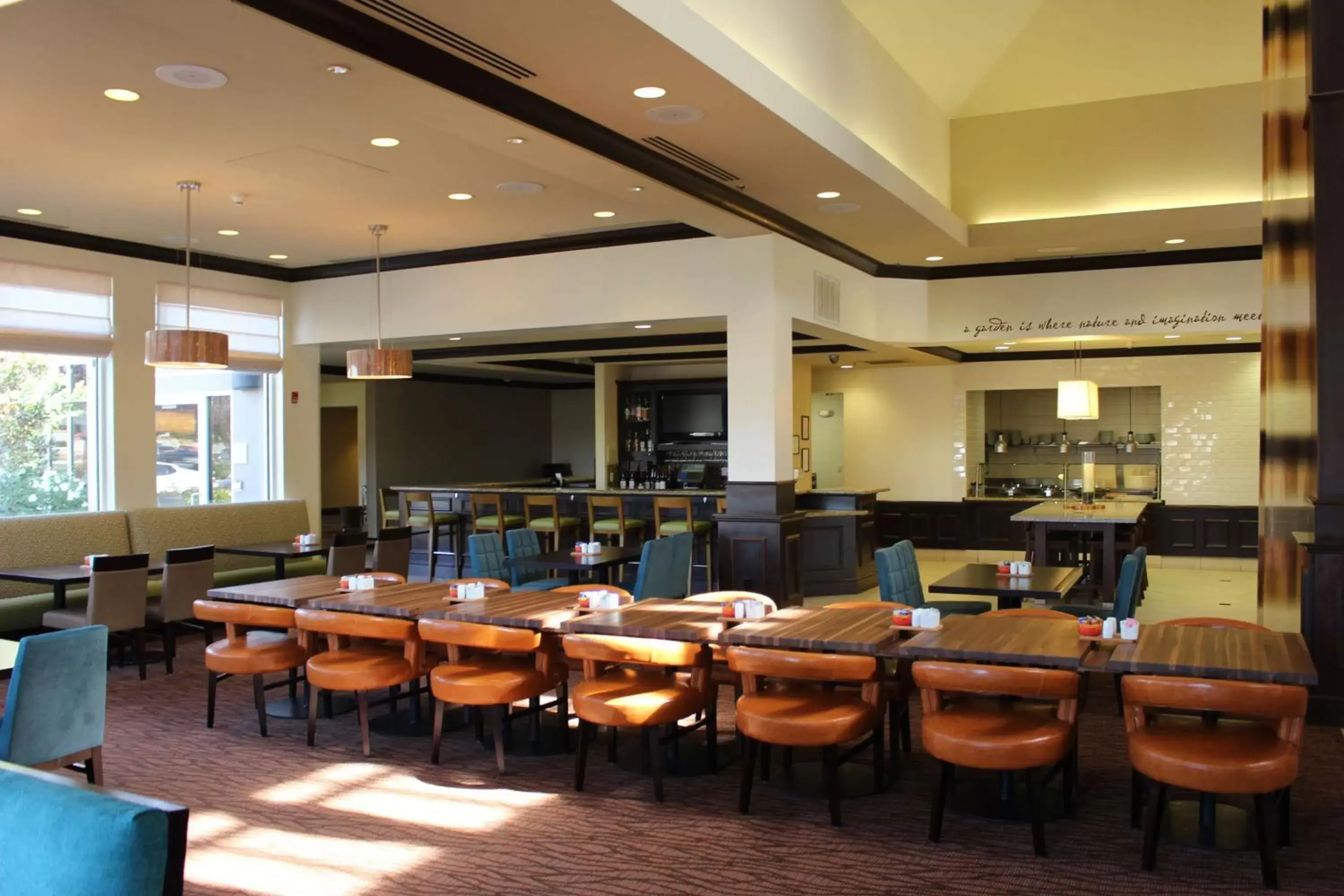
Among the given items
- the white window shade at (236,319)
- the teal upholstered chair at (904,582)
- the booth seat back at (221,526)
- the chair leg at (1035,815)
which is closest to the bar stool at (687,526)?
the teal upholstered chair at (904,582)

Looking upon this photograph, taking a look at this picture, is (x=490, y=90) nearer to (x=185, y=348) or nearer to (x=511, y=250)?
(x=185, y=348)

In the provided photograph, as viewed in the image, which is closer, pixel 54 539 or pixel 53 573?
pixel 53 573

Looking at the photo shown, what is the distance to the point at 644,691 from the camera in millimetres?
4594

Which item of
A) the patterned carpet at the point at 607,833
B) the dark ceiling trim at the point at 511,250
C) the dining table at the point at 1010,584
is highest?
the dark ceiling trim at the point at 511,250

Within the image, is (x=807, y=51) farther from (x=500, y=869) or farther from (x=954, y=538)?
(x=954, y=538)

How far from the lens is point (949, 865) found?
3758mm

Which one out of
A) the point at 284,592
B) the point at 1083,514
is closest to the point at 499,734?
the point at 284,592

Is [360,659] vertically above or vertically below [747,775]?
above

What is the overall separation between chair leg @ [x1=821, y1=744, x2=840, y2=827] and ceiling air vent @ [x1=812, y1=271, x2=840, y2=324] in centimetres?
526

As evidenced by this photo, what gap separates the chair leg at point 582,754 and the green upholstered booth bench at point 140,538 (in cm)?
494

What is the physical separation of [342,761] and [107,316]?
220 inches

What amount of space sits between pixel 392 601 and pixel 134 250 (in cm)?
540

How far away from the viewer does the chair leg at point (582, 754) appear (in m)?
4.62

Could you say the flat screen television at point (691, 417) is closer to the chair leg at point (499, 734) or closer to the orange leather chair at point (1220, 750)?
the chair leg at point (499, 734)
